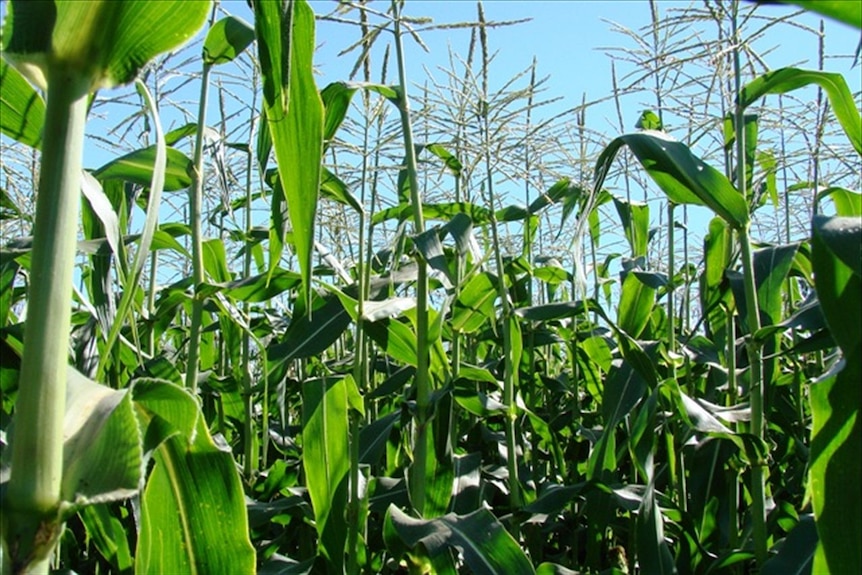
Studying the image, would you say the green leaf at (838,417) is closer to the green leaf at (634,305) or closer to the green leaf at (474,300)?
the green leaf at (474,300)

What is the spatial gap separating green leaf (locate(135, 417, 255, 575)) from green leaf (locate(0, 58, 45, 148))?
541 millimetres

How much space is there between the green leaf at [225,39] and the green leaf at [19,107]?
1.89 ft

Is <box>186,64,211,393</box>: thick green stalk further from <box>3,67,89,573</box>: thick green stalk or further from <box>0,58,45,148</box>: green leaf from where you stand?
<box>3,67,89,573</box>: thick green stalk

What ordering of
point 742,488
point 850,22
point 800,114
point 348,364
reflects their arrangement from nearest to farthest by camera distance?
point 850,22, point 800,114, point 742,488, point 348,364

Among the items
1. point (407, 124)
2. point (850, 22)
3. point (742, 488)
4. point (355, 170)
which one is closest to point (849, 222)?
point (850, 22)

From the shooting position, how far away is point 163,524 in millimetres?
1343

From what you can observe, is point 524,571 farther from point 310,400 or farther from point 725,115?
point 725,115

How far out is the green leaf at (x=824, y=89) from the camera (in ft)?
6.41

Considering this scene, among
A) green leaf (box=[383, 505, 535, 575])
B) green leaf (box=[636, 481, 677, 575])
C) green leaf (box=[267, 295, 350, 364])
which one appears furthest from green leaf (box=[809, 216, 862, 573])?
green leaf (box=[267, 295, 350, 364])

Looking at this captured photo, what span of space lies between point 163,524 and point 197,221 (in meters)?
1.12

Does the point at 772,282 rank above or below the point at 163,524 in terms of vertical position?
above

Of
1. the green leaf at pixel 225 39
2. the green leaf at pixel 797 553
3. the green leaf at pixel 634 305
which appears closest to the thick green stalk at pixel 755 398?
the green leaf at pixel 797 553

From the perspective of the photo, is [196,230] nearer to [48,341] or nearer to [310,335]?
[310,335]

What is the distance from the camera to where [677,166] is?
188cm
